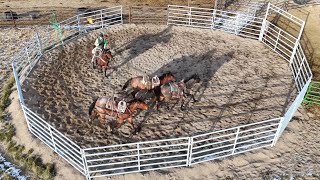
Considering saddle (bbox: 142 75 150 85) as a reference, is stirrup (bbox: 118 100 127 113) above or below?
below

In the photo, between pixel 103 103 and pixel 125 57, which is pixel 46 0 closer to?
pixel 125 57

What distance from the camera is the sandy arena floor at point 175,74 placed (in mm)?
9938

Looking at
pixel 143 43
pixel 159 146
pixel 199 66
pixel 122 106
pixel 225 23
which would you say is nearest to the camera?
pixel 159 146

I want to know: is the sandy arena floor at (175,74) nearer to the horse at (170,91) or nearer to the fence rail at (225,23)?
the fence rail at (225,23)

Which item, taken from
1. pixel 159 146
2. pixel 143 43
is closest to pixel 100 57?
pixel 143 43

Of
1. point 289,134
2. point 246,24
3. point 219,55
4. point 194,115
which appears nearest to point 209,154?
point 194,115

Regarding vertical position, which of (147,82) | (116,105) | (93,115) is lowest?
(93,115)

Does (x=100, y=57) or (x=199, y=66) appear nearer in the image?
(x=100, y=57)

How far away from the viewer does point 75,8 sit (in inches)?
704

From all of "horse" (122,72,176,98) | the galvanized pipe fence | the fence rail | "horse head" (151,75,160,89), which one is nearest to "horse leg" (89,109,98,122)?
the galvanized pipe fence

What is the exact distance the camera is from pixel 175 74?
12.3 m

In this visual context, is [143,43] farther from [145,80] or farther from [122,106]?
[122,106]

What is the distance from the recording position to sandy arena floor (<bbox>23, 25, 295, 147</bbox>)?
32.6 ft

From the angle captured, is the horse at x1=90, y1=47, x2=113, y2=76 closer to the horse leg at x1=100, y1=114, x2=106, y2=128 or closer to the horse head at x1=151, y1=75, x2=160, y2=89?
the horse head at x1=151, y1=75, x2=160, y2=89
